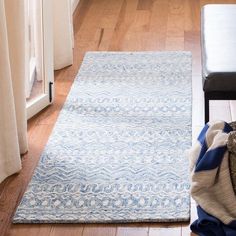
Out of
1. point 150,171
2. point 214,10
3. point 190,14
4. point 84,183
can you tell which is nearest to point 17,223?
point 84,183

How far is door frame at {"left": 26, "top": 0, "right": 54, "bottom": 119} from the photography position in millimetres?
2750

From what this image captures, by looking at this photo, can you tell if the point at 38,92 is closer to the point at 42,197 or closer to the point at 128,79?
the point at 128,79

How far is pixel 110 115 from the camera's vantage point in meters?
2.78

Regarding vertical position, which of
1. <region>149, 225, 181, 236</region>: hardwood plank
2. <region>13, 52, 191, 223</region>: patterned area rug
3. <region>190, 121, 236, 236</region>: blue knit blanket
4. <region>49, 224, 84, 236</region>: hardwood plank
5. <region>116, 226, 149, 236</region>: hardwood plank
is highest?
<region>190, 121, 236, 236</region>: blue knit blanket

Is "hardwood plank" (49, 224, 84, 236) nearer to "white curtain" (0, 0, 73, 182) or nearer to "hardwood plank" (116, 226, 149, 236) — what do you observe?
"hardwood plank" (116, 226, 149, 236)

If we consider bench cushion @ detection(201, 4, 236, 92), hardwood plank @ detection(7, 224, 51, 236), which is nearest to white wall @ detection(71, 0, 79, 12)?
bench cushion @ detection(201, 4, 236, 92)

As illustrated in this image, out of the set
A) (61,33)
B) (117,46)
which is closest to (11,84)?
(61,33)

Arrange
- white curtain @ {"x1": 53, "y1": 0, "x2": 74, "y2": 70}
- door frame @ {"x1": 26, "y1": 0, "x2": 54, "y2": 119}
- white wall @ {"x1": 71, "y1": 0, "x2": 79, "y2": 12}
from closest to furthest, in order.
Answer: door frame @ {"x1": 26, "y1": 0, "x2": 54, "y2": 119}, white curtain @ {"x1": 53, "y1": 0, "x2": 74, "y2": 70}, white wall @ {"x1": 71, "y1": 0, "x2": 79, "y2": 12}

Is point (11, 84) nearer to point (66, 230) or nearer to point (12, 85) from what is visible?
point (12, 85)

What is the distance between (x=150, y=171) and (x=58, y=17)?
131 centimetres

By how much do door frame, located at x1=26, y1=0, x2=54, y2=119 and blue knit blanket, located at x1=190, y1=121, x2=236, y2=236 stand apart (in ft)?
3.47

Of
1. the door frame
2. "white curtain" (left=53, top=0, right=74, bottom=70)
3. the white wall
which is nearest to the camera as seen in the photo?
the door frame

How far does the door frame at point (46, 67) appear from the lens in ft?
9.02

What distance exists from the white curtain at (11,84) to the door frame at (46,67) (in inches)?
15.5
